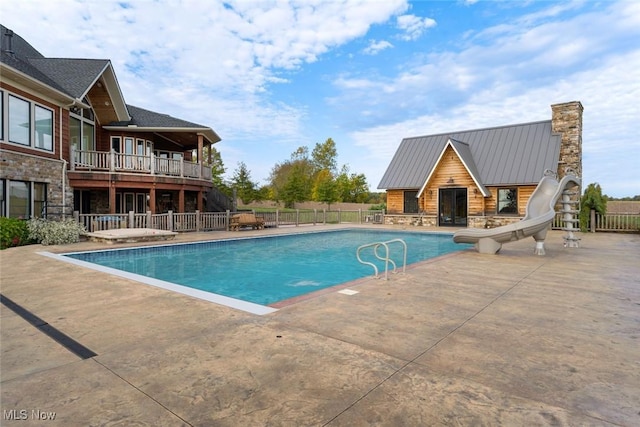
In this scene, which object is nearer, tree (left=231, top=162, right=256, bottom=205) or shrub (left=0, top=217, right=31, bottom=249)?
shrub (left=0, top=217, right=31, bottom=249)

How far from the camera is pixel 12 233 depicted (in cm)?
1030

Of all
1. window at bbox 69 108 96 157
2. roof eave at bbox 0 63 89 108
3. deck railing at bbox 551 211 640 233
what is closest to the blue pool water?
roof eave at bbox 0 63 89 108

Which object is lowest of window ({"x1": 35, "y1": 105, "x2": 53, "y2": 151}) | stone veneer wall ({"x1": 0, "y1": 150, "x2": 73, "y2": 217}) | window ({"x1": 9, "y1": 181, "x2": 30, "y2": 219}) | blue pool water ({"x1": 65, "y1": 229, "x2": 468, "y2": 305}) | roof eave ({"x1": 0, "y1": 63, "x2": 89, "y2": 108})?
blue pool water ({"x1": 65, "y1": 229, "x2": 468, "y2": 305})

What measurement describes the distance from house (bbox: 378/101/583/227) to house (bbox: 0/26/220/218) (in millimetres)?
12863

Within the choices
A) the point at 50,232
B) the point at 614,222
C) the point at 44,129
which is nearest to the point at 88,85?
the point at 44,129

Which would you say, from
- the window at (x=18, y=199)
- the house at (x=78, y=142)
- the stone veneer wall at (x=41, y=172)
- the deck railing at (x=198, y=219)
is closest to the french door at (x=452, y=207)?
the deck railing at (x=198, y=219)

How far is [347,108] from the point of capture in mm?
31109

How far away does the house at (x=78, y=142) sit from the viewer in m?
11.6

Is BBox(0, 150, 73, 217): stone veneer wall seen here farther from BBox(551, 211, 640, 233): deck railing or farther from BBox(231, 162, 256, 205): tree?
BBox(551, 211, 640, 233): deck railing

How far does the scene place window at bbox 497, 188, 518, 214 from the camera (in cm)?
1944

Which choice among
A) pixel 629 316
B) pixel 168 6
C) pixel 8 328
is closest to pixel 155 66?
pixel 168 6

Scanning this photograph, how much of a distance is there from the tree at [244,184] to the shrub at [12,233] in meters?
22.6

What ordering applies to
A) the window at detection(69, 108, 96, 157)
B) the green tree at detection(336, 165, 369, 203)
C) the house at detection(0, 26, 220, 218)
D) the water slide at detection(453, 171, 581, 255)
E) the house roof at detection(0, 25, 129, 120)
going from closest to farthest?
the water slide at detection(453, 171, 581, 255) → the house at detection(0, 26, 220, 218) → the house roof at detection(0, 25, 129, 120) → the window at detection(69, 108, 96, 157) → the green tree at detection(336, 165, 369, 203)

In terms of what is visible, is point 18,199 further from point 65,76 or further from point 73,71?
point 73,71
